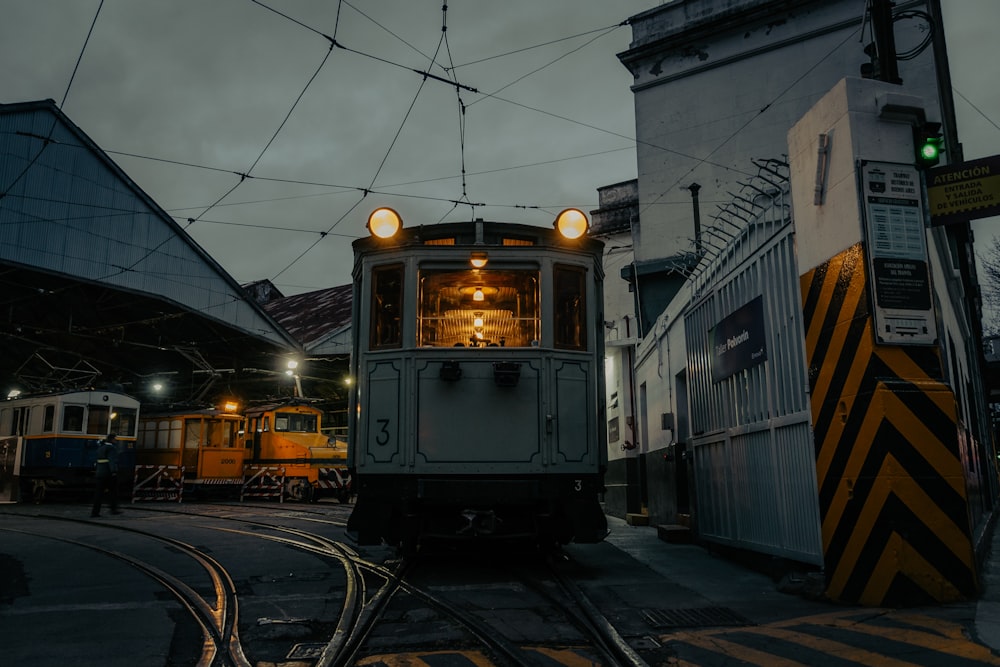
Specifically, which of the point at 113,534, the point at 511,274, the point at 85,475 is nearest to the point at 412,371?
the point at 511,274

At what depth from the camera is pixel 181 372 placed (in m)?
27.2

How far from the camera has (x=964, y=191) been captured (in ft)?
16.9

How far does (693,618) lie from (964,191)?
3.45m

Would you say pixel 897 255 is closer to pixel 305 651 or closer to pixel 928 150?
pixel 928 150

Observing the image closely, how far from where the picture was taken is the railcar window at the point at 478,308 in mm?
6859

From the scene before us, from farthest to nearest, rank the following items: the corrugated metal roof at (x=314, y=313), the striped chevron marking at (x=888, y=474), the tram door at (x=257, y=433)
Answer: the corrugated metal roof at (x=314, y=313)
the tram door at (x=257, y=433)
the striped chevron marking at (x=888, y=474)

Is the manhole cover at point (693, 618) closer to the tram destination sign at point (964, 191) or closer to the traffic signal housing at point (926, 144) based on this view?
the tram destination sign at point (964, 191)

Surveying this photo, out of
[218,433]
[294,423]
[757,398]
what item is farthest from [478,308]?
[218,433]

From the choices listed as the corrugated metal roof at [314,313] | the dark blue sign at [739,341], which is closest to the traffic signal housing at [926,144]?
the dark blue sign at [739,341]

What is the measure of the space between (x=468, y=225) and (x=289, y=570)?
3.59 meters

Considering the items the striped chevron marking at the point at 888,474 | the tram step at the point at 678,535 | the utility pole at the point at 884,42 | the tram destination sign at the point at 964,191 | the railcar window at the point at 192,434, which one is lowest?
the tram step at the point at 678,535

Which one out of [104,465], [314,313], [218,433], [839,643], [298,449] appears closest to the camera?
[839,643]

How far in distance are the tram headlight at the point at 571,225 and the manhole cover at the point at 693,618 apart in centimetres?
340

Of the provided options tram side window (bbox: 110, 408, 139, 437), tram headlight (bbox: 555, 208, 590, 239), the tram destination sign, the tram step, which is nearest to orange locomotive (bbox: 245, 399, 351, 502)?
tram side window (bbox: 110, 408, 139, 437)
